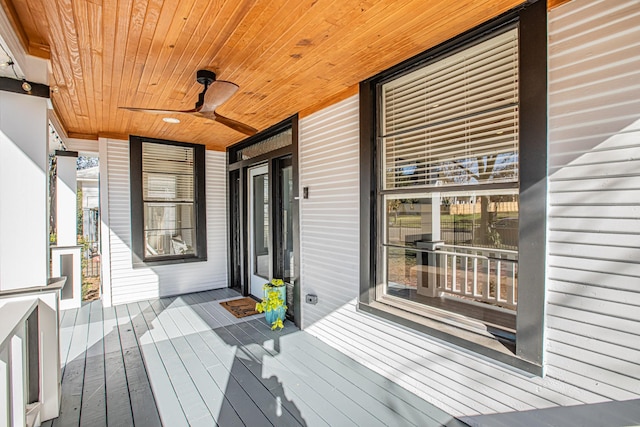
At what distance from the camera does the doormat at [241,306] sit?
431 cm

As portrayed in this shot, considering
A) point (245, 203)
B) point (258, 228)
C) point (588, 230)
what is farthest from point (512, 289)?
point (245, 203)

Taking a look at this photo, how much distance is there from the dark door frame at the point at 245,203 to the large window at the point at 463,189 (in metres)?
1.25

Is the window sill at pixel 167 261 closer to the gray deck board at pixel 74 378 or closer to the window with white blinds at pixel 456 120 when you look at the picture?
the gray deck board at pixel 74 378

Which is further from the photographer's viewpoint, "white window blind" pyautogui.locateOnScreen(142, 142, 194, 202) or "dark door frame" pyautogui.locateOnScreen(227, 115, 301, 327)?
"white window blind" pyautogui.locateOnScreen(142, 142, 194, 202)

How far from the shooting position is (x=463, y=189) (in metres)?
2.16

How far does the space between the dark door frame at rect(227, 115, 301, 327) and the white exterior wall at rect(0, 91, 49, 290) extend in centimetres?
235

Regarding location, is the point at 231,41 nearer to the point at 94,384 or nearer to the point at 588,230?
the point at 588,230

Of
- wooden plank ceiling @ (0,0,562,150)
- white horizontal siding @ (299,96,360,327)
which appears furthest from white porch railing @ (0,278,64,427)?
white horizontal siding @ (299,96,360,327)

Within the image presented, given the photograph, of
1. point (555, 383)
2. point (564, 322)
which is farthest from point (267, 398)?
point (564, 322)

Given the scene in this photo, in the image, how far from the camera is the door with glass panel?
193 inches

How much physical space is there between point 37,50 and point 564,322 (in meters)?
3.79

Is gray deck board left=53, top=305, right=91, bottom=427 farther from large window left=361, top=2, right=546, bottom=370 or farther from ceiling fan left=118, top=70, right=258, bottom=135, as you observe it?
large window left=361, top=2, right=546, bottom=370

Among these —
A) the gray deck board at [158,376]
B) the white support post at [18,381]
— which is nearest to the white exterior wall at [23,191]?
the white support post at [18,381]

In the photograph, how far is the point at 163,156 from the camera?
5254 millimetres
